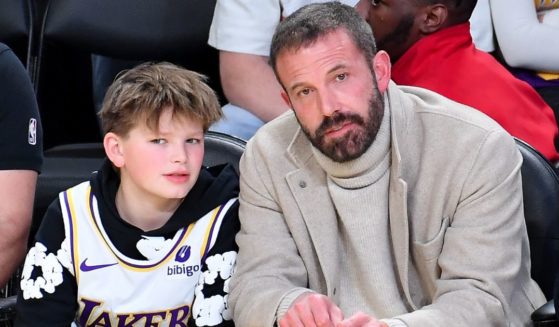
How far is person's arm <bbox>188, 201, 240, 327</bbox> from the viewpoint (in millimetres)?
2650

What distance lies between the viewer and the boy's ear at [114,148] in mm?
2707

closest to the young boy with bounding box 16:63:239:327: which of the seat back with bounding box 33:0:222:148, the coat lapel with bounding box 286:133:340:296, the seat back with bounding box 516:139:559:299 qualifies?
the coat lapel with bounding box 286:133:340:296

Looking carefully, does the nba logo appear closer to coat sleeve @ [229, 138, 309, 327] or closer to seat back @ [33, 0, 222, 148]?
coat sleeve @ [229, 138, 309, 327]

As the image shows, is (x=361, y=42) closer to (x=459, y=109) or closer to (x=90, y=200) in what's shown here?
(x=459, y=109)

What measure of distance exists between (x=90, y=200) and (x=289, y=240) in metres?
0.49

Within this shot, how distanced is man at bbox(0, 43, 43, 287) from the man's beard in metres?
0.78

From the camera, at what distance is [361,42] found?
8.61 feet

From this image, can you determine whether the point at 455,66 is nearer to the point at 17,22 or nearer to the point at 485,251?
the point at 485,251

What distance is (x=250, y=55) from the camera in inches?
143

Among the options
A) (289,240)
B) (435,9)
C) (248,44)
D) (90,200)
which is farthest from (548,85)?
(90,200)

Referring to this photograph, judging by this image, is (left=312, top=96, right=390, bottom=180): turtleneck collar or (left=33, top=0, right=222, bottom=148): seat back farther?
(left=33, top=0, right=222, bottom=148): seat back

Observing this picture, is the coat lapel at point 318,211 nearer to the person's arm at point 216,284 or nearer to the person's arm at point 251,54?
the person's arm at point 216,284

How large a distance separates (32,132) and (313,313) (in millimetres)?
996

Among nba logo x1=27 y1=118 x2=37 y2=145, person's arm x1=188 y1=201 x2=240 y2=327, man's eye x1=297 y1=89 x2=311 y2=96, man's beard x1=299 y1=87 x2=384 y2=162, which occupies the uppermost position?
man's eye x1=297 y1=89 x2=311 y2=96
